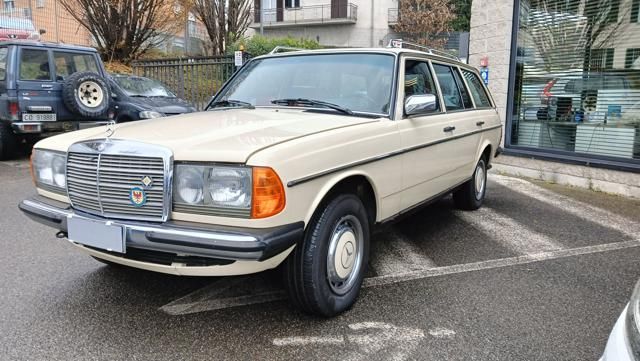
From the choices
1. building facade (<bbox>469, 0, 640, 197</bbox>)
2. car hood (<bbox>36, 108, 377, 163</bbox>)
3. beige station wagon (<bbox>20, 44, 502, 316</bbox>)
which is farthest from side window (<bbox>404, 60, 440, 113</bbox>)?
building facade (<bbox>469, 0, 640, 197</bbox>)

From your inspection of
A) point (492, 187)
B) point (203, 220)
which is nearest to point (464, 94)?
point (492, 187)

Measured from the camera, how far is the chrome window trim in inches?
100.0

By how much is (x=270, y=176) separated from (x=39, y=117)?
304 inches

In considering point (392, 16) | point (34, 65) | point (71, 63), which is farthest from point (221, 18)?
point (392, 16)

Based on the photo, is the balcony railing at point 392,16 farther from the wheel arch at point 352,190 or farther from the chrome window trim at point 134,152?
the chrome window trim at point 134,152

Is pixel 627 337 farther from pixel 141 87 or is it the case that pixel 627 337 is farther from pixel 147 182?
pixel 141 87

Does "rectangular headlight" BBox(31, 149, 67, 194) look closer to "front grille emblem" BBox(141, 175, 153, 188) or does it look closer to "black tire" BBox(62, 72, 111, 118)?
"front grille emblem" BBox(141, 175, 153, 188)

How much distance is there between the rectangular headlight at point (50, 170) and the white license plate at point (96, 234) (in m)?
0.37

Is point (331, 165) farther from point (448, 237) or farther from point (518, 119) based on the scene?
point (518, 119)

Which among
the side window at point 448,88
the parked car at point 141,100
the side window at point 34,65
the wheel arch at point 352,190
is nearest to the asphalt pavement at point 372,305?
the wheel arch at point 352,190

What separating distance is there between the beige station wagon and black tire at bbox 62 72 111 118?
5.52m

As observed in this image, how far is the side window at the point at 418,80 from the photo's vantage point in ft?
12.6

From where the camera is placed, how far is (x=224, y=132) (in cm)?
288

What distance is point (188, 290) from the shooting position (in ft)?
11.4
